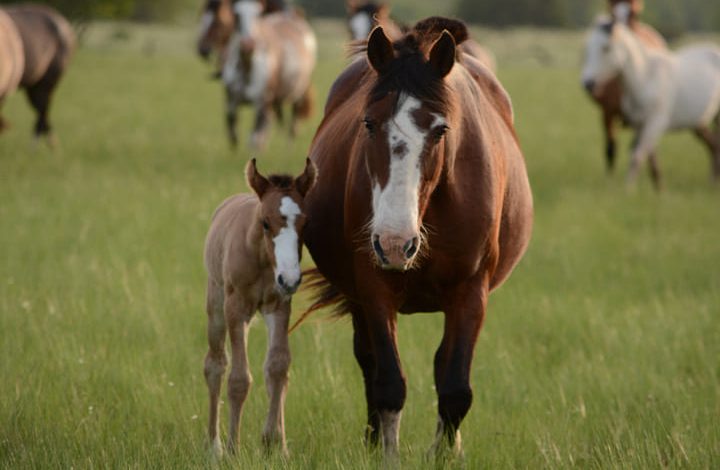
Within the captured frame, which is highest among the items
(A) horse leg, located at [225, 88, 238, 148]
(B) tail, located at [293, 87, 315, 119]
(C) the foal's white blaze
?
(C) the foal's white blaze

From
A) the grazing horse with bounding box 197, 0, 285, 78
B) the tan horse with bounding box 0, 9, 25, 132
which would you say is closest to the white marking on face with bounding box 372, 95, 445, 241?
the tan horse with bounding box 0, 9, 25, 132

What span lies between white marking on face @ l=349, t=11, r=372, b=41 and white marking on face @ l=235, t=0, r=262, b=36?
1.54 m

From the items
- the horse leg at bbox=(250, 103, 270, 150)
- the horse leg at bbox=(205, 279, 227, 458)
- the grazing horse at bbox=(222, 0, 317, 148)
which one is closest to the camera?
the horse leg at bbox=(205, 279, 227, 458)

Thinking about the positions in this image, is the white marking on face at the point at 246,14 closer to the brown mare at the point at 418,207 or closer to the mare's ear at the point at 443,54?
the brown mare at the point at 418,207

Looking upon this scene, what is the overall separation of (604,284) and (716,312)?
1.25m

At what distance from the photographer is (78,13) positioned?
29.7 metres

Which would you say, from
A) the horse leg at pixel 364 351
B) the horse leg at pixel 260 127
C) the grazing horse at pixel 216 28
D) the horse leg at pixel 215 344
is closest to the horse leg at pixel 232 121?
the horse leg at pixel 260 127

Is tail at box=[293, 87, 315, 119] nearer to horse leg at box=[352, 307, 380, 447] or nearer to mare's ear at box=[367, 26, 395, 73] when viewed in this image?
horse leg at box=[352, 307, 380, 447]

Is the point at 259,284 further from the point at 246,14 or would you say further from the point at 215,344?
the point at 246,14

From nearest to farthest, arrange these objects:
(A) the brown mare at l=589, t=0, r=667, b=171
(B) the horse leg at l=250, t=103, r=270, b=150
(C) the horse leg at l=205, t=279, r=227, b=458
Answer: (C) the horse leg at l=205, t=279, r=227, b=458
(A) the brown mare at l=589, t=0, r=667, b=171
(B) the horse leg at l=250, t=103, r=270, b=150

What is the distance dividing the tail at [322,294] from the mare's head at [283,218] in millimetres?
921

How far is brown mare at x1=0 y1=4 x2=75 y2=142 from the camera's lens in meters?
15.5

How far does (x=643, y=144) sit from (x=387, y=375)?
10449 mm

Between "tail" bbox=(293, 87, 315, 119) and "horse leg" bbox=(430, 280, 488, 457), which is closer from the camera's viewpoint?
"horse leg" bbox=(430, 280, 488, 457)
